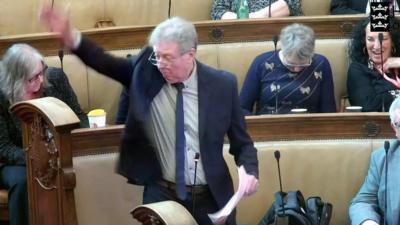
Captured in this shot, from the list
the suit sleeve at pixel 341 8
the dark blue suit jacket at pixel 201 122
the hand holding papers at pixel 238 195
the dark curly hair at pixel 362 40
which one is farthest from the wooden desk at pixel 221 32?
the hand holding papers at pixel 238 195

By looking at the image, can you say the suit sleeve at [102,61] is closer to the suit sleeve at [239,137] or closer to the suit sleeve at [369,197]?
the suit sleeve at [239,137]

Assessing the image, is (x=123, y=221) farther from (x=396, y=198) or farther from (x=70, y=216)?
(x=396, y=198)

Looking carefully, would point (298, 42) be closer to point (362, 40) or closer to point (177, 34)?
point (362, 40)

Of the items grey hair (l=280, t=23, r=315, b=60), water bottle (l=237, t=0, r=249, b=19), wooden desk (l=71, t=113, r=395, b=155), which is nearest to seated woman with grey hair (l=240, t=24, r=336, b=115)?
grey hair (l=280, t=23, r=315, b=60)

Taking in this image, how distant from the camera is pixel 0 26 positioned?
357cm

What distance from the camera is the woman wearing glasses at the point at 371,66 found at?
2984 mm

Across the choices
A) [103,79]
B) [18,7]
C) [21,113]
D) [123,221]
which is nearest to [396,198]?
[123,221]

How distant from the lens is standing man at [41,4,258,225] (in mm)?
1907

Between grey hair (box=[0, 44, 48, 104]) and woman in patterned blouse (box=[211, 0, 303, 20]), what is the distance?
3.69 ft

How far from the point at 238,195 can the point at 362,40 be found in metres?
1.42

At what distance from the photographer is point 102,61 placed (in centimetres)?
184

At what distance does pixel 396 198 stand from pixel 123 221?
77 centimetres

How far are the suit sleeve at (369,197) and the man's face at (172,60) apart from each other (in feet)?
2.42

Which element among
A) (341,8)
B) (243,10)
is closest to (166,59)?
(243,10)
